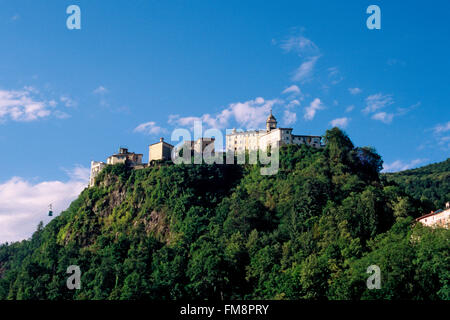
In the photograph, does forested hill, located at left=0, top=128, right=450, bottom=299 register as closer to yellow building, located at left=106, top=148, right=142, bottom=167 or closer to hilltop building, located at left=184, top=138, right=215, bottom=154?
yellow building, located at left=106, top=148, right=142, bottom=167

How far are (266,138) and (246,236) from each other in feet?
93.9

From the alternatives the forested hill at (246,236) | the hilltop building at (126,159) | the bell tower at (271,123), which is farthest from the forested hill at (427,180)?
the hilltop building at (126,159)

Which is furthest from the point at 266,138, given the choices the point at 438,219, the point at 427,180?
the point at 427,180

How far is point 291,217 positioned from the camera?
73.9m

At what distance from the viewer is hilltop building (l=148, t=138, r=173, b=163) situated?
108 m

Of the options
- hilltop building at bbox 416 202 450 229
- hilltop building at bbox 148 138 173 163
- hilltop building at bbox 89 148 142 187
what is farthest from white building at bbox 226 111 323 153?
hilltop building at bbox 416 202 450 229

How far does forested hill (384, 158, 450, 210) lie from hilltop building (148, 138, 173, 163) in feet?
161

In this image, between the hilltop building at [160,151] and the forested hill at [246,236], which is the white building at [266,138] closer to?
the forested hill at [246,236]

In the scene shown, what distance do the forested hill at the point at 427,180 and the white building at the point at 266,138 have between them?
3143cm

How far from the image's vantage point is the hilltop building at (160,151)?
10769 cm

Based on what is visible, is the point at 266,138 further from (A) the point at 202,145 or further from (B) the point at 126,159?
(B) the point at 126,159
